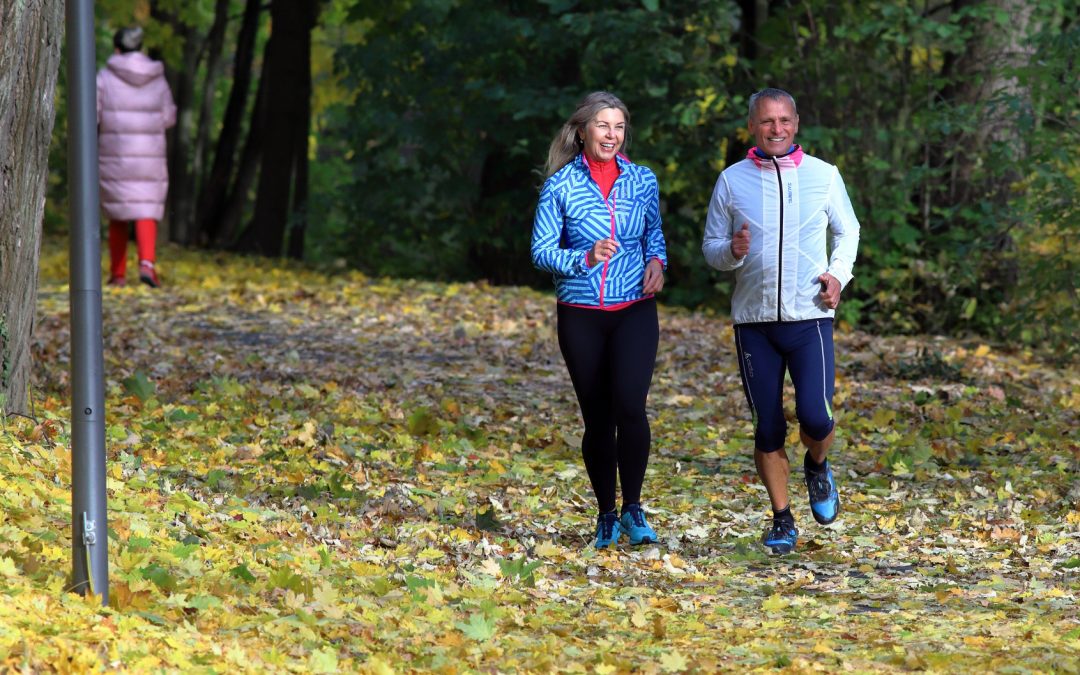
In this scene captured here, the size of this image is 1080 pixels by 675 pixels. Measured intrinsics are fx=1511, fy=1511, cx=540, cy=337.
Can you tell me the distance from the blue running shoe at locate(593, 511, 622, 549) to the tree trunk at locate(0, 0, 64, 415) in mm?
2761

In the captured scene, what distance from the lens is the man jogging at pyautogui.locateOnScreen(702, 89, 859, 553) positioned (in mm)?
6352

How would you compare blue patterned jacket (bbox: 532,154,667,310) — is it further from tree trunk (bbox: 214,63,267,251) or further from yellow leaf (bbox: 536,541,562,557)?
tree trunk (bbox: 214,63,267,251)

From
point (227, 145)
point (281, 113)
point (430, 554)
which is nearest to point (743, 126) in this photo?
point (281, 113)

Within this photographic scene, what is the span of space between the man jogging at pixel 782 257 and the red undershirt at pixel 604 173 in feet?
1.45

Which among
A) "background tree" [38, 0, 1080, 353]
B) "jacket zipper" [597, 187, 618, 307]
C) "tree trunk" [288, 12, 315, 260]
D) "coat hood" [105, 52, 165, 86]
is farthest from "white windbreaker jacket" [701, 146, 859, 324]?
"tree trunk" [288, 12, 315, 260]

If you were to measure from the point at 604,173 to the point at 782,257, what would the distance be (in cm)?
84

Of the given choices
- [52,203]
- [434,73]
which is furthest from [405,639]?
[52,203]

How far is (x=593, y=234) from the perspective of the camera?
6387mm

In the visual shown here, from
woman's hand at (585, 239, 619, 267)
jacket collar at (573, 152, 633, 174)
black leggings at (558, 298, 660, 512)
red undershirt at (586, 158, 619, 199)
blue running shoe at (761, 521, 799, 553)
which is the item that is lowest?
blue running shoe at (761, 521, 799, 553)

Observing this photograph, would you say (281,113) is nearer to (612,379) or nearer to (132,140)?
(132,140)

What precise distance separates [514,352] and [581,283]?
583cm

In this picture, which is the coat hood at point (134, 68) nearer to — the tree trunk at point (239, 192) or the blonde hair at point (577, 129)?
the blonde hair at point (577, 129)

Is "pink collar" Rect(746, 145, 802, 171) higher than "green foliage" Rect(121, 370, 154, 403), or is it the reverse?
"pink collar" Rect(746, 145, 802, 171)

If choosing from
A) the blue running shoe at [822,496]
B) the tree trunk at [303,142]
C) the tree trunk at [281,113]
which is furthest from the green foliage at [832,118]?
the blue running shoe at [822,496]
